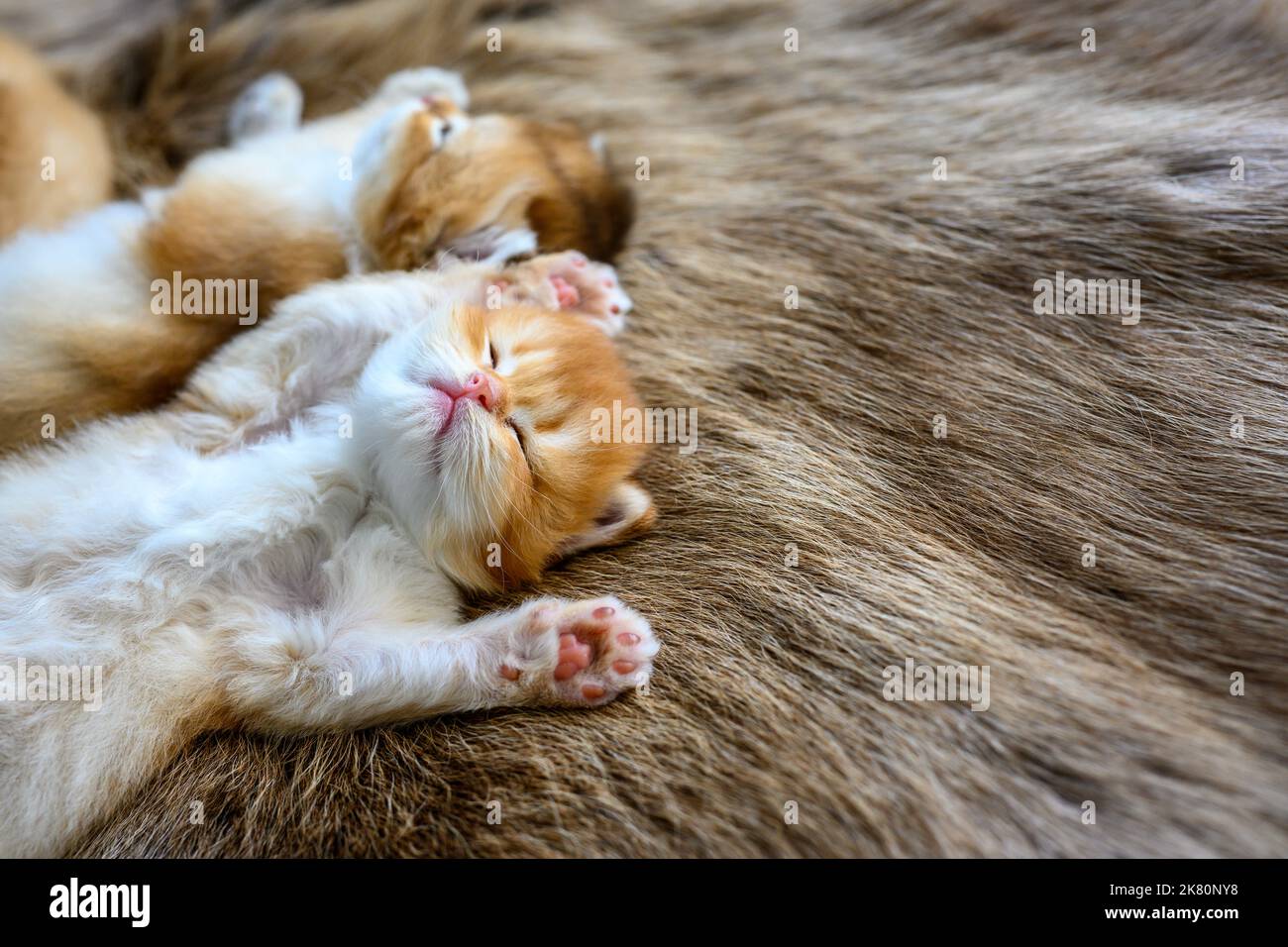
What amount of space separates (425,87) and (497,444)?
0.90 m

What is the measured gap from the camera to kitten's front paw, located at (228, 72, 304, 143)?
1.88 m

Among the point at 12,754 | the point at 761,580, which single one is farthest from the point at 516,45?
the point at 12,754

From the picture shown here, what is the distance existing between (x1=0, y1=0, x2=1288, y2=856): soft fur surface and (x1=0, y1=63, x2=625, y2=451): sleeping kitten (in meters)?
0.19

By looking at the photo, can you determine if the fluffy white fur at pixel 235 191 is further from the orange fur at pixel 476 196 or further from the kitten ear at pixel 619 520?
the kitten ear at pixel 619 520

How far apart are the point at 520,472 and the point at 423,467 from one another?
14 cm

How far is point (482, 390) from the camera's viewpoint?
1.36m

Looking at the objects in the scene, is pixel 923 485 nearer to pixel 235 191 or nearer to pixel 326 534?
pixel 326 534

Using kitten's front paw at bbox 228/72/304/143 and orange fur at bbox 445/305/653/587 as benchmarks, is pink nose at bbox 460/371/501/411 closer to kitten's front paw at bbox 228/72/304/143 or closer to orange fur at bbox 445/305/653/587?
orange fur at bbox 445/305/653/587

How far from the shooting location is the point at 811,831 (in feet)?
3.43

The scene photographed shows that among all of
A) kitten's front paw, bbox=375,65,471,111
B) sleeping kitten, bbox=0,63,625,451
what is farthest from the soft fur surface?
kitten's front paw, bbox=375,65,471,111

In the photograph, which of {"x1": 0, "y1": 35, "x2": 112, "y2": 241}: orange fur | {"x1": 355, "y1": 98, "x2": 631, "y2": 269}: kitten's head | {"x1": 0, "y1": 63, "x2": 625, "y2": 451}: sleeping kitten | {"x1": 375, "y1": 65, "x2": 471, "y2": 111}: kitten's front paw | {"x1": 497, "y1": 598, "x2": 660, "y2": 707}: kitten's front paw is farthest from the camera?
{"x1": 375, "y1": 65, "x2": 471, "y2": 111}: kitten's front paw

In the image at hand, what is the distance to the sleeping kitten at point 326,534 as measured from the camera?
121 centimetres

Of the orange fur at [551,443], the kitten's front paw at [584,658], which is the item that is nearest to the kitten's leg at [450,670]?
the kitten's front paw at [584,658]
